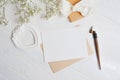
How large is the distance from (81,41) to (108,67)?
0.16 m

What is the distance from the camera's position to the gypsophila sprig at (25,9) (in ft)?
3.55

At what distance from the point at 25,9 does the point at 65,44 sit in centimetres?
24

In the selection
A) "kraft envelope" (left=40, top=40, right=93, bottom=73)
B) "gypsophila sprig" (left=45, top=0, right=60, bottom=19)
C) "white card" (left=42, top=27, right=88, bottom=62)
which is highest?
"gypsophila sprig" (left=45, top=0, right=60, bottom=19)

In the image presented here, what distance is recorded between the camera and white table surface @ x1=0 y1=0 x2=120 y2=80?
108cm

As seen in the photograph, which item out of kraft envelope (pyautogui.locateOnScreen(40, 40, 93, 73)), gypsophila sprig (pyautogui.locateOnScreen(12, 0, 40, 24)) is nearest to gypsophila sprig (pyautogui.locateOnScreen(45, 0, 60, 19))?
gypsophila sprig (pyautogui.locateOnScreen(12, 0, 40, 24))

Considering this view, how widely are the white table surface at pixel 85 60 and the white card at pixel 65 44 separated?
0.12 feet

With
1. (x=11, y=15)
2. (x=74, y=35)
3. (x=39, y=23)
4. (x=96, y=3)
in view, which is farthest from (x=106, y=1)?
(x=11, y=15)

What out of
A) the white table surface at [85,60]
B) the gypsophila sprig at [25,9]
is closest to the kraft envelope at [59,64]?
the white table surface at [85,60]

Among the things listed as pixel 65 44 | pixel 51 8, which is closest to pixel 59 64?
pixel 65 44

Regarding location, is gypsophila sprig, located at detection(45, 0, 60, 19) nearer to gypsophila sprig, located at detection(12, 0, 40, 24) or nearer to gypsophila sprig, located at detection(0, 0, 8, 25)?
gypsophila sprig, located at detection(12, 0, 40, 24)

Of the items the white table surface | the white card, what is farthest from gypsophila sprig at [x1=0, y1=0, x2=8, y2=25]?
the white card

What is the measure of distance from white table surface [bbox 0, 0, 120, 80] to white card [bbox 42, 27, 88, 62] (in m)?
0.04

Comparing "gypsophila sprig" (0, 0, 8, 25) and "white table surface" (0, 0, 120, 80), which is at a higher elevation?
"gypsophila sprig" (0, 0, 8, 25)

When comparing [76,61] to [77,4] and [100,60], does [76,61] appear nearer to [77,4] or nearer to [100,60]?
[100,60]
